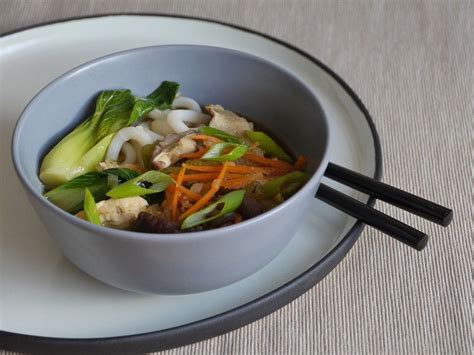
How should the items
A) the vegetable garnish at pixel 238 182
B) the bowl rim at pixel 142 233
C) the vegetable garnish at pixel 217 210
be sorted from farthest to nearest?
the vegetable garnish at pixel 238 182 → the vegetable garnish at pixel 217 210 → the bowl rim at pixel 142 233

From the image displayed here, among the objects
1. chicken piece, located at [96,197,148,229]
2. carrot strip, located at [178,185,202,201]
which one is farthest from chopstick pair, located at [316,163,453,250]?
chicken piece, located at [96,197,148,229]

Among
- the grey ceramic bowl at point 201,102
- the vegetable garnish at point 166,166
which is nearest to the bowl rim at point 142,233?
the grey ceramic bowl at point 201,102

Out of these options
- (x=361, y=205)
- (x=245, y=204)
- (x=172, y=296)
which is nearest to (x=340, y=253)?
(x=361, y=205)

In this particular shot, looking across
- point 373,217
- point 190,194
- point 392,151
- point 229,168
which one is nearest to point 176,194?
point 190,194

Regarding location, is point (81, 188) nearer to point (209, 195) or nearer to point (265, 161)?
point (209, 195)

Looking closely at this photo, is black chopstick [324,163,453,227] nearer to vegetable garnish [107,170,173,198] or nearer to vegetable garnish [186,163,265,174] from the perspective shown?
vegetable garnish [186,163,265,174]

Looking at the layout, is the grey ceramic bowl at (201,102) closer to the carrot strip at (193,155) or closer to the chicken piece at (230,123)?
the chicken piece at (230,123)
